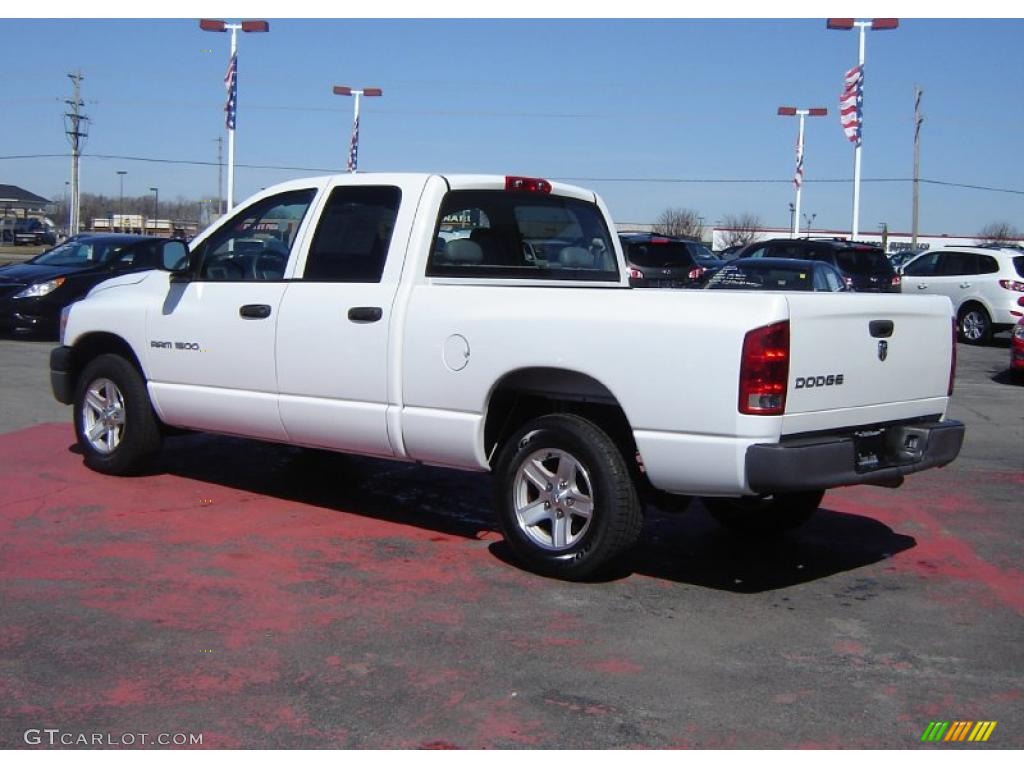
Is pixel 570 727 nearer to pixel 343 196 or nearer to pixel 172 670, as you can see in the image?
pixel 172 670

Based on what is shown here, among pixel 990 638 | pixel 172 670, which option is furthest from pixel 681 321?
pixel 172 670

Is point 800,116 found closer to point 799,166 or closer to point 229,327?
point 799,166

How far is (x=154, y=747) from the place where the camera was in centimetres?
384

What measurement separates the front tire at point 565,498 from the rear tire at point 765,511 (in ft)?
4.44

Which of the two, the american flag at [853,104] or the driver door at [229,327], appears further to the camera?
the american flag at [853,104]

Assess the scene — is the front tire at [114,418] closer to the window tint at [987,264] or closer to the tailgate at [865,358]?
the tailgate at [865,358]

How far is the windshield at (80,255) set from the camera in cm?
1702

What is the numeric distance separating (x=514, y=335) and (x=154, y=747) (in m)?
2.67

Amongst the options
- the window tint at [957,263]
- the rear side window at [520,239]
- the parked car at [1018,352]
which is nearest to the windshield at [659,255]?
the window tint at [957,263]

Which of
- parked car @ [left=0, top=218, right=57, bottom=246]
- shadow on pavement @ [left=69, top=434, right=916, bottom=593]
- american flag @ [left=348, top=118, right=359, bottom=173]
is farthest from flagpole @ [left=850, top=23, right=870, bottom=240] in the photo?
parked car @ [left=0, top=218, right=57, bottom=246]

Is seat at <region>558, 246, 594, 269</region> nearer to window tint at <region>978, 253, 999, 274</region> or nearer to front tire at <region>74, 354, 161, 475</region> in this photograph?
front tire at <region>74, 354, 161, 475</region>

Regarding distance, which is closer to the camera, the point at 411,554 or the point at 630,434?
the point at 630,434

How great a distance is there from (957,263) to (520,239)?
55.0 feet

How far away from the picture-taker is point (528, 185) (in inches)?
281
